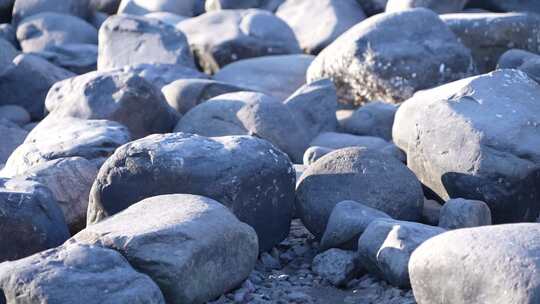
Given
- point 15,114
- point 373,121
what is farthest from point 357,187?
point 15,114

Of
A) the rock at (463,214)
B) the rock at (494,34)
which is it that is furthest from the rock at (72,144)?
the rock at (494,34)

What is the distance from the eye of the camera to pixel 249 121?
7.04 m

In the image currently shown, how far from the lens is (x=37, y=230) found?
5012 mm

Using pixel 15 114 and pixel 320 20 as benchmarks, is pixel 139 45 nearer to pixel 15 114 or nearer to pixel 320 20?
pixel 15 114

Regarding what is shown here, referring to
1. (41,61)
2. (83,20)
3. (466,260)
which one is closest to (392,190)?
(466,260)

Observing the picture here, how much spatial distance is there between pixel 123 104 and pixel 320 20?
417 centimetres

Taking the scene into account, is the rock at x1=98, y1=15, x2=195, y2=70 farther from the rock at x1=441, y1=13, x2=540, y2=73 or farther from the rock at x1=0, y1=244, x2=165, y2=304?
the rock at x1=0, y1=244, x2=165, y2=304

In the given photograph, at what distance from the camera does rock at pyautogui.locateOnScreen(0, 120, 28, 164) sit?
7757 millimetres

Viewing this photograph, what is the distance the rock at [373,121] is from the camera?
7.67 metres

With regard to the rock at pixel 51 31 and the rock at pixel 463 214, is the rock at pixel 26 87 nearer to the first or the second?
the rock at pixel 51 31

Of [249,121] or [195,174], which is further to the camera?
[249,121]

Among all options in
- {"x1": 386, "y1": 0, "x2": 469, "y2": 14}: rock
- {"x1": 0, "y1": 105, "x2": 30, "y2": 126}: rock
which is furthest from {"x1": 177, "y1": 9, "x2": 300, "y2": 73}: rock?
{"x1": 0, "y1": 105, "x2": 30, "y2": 126}: rock

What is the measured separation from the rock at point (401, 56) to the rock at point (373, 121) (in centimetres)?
42

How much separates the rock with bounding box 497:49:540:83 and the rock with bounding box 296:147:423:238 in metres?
2.32
